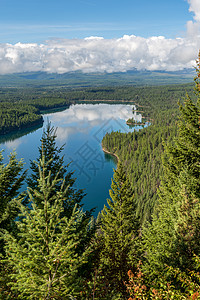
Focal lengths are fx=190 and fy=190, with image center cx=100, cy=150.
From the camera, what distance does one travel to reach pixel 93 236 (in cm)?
1141

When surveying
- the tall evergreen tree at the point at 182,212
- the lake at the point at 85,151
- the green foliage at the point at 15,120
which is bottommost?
the lake at the point at 85,151

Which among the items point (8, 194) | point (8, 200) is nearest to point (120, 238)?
point (8, 194)

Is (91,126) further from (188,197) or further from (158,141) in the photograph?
(188,197)

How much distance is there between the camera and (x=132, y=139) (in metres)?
118

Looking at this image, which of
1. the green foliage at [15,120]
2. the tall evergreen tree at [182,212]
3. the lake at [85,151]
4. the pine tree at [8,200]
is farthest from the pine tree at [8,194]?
the green foliage at [15,120]

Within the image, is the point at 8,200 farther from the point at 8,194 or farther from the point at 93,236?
the point at 93,236

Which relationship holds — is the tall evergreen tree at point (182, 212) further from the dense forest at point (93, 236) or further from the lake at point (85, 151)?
the lake at point (85, 151)

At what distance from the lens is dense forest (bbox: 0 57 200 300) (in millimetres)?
5715

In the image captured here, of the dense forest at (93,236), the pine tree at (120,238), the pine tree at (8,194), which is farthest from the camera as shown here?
the pine tree at (120,238)

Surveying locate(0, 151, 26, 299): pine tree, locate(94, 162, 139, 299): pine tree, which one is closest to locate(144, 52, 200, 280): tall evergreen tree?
locate(94, 162, 139, 299): pine tree

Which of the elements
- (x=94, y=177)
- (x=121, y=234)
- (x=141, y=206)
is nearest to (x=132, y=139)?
(x=94, y=177)

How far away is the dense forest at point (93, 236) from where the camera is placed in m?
5.71

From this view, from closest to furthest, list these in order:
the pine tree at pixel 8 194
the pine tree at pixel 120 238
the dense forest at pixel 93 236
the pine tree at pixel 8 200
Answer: the dense forest at pixel 93 236
the pine tree at pixel 8 200
the pine tree at pixel 8 194
the pine tree at pixel 120 238

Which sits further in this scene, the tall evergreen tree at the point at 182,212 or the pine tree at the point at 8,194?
the tall evergreen tree at the point at 182,212
